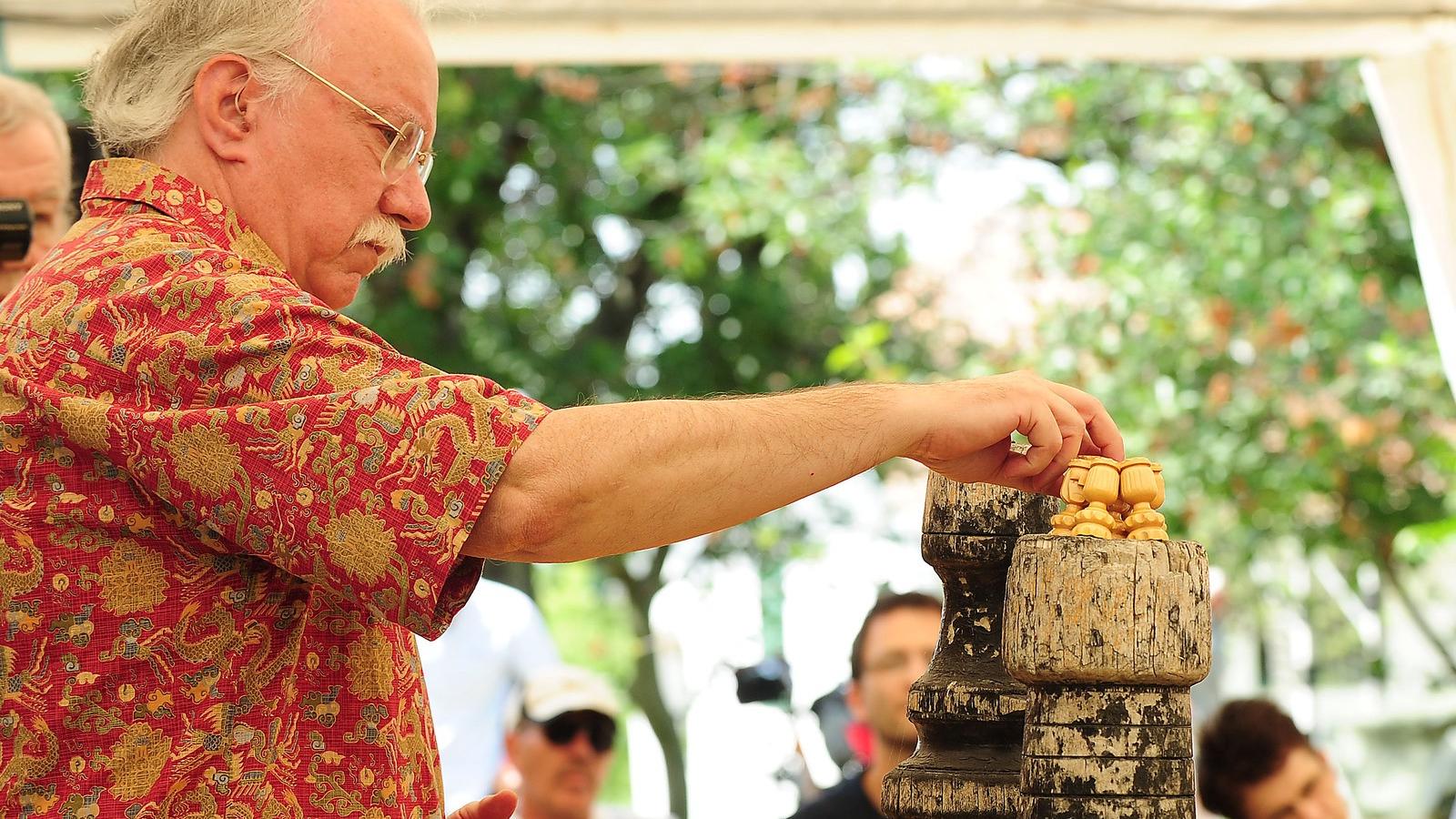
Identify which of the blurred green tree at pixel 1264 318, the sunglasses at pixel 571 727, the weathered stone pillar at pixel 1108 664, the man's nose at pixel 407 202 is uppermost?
the blurred green tree at pixel 1264 318

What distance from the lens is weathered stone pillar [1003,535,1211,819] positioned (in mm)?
1356

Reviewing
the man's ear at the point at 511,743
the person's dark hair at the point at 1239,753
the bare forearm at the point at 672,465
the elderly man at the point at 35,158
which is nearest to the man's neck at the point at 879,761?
the person's dark hair at the point at 1239,753

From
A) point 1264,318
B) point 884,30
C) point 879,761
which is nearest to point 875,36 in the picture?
point 884,30

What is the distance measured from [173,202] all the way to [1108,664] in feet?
3.13

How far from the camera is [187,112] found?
5.27ft

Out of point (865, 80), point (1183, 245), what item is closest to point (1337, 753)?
point (1183, 245)

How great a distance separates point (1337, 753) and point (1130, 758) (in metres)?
11.3

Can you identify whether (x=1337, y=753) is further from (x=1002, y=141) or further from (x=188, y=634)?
(x=188, y=634)

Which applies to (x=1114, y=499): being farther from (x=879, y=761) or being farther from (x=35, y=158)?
(x=879, y=761)

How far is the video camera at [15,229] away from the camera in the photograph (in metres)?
2.43

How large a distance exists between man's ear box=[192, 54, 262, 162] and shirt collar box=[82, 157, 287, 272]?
50mm

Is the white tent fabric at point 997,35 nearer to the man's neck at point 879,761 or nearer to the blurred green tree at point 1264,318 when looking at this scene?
the man's neck at point 879,761

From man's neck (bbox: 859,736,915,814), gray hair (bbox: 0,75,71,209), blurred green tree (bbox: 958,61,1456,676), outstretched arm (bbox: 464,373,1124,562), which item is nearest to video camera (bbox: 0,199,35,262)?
gray hair (bbox: 0,75,71,209)

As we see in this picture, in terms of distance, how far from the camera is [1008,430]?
1452mm
